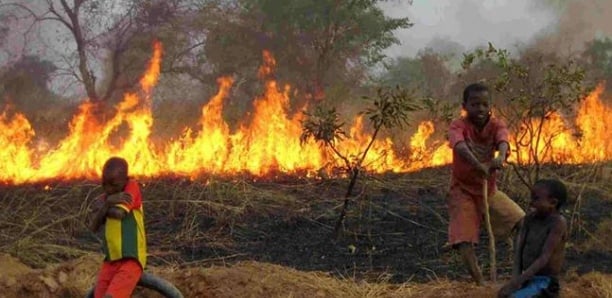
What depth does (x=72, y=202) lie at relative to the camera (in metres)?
9.27

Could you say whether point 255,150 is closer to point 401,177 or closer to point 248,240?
point 401,177

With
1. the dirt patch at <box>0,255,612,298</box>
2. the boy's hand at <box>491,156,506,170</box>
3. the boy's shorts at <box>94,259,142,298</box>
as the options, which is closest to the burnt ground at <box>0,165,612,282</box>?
the dirt patch at <box>0,255,612,298</box>

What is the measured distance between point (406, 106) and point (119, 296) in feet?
13.4

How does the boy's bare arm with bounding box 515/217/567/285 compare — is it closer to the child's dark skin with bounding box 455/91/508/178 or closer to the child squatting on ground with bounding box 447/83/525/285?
the child's dark skin with bounding box 455/91/508/178

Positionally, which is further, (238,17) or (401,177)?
(238,17)

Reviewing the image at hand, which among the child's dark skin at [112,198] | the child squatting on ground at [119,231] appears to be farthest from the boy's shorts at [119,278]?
the child's dark skin at [112,198]

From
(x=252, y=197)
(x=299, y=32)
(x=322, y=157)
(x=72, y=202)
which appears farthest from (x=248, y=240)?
(x=299, y=32)

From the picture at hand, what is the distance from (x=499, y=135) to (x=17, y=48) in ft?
60.4

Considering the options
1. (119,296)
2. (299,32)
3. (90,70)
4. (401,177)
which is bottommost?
(119,296)

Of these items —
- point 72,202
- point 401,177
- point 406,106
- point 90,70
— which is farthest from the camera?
point 90,70

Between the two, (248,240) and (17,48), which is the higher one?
(17,48)

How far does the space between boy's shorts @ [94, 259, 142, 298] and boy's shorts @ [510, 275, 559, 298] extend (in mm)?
2101

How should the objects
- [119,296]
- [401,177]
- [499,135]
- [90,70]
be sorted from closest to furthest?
[119,296] < [499,135] < [401,177] < [90,70]

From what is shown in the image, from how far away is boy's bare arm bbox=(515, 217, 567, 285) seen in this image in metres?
4.01
